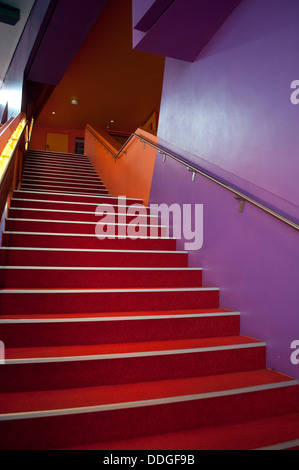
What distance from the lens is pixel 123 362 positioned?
204cm

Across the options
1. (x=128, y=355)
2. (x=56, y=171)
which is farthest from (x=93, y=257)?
(x=56, y=171)

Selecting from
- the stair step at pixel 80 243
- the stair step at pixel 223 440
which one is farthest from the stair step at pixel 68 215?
the stair step at pixel 223 440

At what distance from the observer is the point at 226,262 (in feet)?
9.49

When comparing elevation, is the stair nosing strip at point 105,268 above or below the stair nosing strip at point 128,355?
above

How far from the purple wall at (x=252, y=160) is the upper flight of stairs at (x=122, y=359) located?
240 mm

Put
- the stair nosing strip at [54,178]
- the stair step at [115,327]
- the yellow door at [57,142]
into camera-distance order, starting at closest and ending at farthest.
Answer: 1. the stair step at [115,327]
2. the stair nosing strip at [54,178]
3. the yellow door at [57,142]

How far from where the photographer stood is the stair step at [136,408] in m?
1.62

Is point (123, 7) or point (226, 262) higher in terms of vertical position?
point (123, 7)

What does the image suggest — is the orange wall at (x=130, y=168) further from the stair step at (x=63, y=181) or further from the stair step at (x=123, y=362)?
the stair step at (x=123, y=362)

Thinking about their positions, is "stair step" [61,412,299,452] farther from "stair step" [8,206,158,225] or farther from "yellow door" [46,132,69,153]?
"yellow door" [46,132,69,153]

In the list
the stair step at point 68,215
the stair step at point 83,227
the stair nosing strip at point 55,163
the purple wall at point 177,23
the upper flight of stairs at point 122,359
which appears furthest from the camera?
the stair nosing strip at point 55,163
